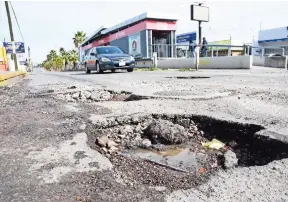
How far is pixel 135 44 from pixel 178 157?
76.8 feet

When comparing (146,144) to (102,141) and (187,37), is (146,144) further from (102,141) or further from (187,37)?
(187,37)

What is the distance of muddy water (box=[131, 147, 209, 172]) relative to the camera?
234cm

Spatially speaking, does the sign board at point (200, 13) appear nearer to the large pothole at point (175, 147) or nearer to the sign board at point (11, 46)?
the sign board at point (11, 46)

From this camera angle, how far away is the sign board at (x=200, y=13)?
19266mm

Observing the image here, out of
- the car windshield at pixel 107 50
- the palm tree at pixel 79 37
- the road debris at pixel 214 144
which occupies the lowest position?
the road debris at pixel 214 144

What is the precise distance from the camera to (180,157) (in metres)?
2.57

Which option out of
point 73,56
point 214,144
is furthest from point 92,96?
point 73,56

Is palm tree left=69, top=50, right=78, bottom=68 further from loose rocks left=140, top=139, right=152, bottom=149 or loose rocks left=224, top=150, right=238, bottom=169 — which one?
loose rocks left=224, top=150, right=238, bottom=169

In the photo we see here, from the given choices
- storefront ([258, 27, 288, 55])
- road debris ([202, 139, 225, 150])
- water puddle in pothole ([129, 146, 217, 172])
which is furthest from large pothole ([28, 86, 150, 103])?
storefront ([258, 27, 288, 55])

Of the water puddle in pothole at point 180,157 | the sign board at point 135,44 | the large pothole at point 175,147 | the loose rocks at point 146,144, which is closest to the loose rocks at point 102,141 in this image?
the large pothole at point 175,147

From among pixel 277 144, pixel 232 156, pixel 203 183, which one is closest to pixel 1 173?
pixel 203 183

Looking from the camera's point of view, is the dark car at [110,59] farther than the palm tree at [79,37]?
No

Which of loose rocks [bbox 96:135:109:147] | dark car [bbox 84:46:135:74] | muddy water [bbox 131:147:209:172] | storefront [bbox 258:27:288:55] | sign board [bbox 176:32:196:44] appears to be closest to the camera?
muddy water [bbox 131:147:209:172]

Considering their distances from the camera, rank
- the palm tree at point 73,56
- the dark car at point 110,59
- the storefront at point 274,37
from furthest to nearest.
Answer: the palm tree at point 73,56, the storefront at point 274,37, the dark car at point 110,59
